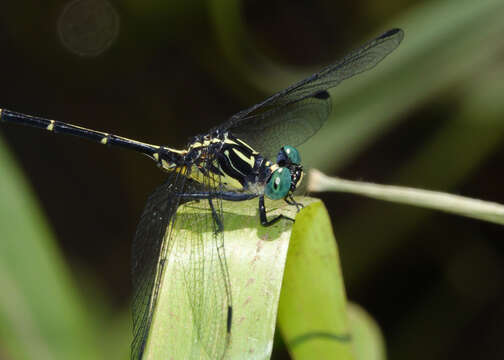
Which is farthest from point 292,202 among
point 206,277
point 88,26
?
point 88,26

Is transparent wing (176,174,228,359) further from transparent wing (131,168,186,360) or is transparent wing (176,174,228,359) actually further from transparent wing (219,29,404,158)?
transparent wing (219,29,404,158)

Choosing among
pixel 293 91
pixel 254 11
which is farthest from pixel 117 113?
pixel 293 91

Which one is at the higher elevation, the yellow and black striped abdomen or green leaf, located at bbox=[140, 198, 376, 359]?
the yellow and black striped abdomen

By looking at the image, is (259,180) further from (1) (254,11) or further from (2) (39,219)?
(1) (254,11)

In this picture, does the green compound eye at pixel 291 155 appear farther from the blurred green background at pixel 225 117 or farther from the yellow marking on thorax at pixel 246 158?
the blurred green background at pixel 225 117

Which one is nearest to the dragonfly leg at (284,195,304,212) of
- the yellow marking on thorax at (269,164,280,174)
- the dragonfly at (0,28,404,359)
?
the dragonfly at (0,28,404,359)
